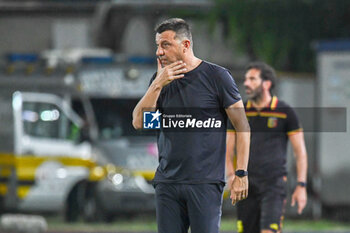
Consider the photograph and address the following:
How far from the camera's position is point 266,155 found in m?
10.4

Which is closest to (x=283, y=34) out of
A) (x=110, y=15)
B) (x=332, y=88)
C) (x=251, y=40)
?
(x=251, y=40)

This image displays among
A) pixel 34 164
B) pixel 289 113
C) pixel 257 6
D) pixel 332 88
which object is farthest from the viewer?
pixel 257 6

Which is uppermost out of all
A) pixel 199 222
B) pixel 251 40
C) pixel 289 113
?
pixel 251 40

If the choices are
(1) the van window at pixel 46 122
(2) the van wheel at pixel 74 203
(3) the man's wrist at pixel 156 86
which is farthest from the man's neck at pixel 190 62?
(2) the van wheel at pixel 74 203

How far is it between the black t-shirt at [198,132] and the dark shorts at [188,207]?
0.18 feet

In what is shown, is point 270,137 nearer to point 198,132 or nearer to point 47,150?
point 198,132

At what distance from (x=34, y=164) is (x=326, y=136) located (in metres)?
5.33

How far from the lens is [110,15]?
83.3 feet

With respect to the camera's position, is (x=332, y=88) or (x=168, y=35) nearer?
(x=168, y=35)

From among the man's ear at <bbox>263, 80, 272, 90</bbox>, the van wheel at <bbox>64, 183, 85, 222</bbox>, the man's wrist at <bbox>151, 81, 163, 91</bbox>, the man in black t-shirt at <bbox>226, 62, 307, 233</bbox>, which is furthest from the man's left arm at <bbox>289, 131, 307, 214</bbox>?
the van wheel at <bbox>64, 183, 85, 222</bbox>

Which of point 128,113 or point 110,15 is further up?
point 110,15

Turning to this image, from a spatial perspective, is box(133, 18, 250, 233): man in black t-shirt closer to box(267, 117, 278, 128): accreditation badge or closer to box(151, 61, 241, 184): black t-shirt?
box(151, 61, 241, 184): black t-shirt

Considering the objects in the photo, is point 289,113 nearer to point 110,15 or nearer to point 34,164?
point 34,164

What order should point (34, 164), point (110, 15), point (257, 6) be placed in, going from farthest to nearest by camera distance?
point (110, 15), point (257, 6), point (34, 164)
